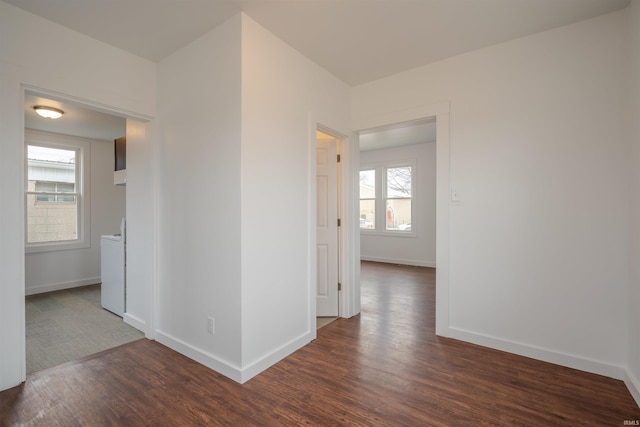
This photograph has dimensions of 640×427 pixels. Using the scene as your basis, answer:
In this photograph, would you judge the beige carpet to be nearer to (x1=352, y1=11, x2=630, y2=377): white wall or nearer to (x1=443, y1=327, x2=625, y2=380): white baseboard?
(x1=443, y1=327, x2=625, y2=380): white baseboard

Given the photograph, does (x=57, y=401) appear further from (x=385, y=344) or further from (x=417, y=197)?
(x=417, y=197)

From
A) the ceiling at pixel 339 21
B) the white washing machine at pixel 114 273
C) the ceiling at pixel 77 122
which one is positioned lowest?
the white washing machine at pixel 114 273

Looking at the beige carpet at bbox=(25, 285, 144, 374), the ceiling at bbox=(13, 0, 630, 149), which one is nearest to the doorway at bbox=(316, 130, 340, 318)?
the ceiling at bbox=(13, 0, 630, 149)

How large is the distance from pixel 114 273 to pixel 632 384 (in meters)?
4.85

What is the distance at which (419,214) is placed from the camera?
662 cm

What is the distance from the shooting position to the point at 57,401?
6.43ft

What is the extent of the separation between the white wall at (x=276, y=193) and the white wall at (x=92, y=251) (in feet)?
14.5

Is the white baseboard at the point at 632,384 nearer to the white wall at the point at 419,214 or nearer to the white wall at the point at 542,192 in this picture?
the white wall at the point at 542,192

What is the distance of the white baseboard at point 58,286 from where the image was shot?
448 centimetres

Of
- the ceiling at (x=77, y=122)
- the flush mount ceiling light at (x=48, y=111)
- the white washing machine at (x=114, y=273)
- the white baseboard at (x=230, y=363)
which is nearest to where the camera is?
the white baseboard at (x=230, y=363)

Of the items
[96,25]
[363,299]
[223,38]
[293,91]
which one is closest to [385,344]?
[363,299]

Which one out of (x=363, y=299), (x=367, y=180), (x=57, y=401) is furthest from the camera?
(x=367, y=180)

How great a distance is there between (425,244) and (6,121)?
6467 mm

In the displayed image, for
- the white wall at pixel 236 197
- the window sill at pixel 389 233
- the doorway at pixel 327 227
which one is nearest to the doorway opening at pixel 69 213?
the white wall at pixel 236 197
